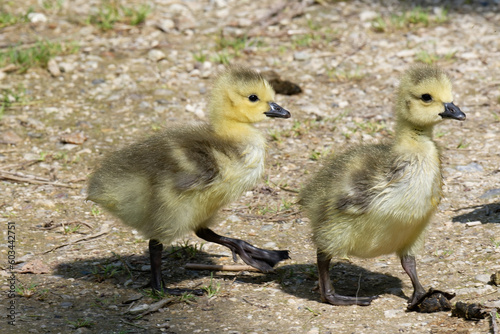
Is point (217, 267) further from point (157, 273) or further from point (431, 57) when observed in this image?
point (431, 57)

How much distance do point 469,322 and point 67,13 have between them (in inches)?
270

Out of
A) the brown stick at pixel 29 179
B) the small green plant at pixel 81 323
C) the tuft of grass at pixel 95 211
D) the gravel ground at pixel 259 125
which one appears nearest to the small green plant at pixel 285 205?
the gravel ground at pixel 259 125

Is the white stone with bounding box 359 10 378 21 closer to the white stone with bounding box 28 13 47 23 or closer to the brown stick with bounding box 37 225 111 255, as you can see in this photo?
the white stone with bounding box 28 13 47 23

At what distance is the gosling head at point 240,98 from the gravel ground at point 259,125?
1086 millimetres

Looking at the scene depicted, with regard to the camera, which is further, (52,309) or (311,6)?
(311,6)

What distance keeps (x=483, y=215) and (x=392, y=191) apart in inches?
61.3

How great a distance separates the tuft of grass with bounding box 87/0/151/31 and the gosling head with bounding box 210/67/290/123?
4.34 meters

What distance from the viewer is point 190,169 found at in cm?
423

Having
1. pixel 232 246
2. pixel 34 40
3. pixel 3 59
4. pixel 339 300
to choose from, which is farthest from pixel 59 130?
pixel 339 300

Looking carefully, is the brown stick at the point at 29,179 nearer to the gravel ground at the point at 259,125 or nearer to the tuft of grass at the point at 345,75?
the gravel ground at the point at 259,125

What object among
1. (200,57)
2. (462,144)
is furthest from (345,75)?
(462,144)

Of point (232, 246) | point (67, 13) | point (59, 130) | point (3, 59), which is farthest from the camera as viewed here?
point (67, 13)

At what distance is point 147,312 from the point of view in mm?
4270

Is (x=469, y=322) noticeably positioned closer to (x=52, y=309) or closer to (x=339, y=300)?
(x=339, y=300)
